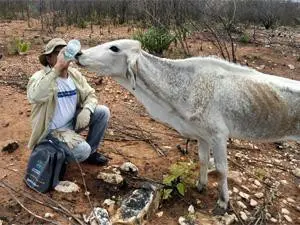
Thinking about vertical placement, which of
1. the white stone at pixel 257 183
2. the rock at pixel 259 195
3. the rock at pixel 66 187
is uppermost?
the rock at pixel 66 187

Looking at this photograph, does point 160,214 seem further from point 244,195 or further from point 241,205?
point 244,195

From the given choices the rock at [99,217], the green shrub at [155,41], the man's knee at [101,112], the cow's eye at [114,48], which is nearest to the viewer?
the rock at [99,217]

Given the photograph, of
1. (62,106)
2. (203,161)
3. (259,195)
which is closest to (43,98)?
(62,106)

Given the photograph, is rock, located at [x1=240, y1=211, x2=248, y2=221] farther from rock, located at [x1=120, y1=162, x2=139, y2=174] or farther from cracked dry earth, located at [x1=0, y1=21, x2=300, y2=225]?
rock, located at [x1=120, y1=162, x2=139, y2=174]

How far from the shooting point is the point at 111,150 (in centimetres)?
560

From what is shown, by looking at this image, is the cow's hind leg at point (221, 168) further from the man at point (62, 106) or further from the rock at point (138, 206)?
the man at point (62, 106)

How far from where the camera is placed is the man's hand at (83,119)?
4699mm

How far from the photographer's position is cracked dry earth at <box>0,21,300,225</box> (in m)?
4.44

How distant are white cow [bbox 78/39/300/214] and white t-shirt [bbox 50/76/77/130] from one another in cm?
56

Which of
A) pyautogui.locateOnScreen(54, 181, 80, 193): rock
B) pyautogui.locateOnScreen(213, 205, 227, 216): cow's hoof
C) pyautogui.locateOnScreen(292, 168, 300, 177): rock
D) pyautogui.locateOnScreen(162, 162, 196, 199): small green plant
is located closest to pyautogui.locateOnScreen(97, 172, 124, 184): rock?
pyautogui.locateOnScreen(54, 181, 80, 193): rock

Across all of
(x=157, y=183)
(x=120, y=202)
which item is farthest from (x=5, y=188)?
(x=157, y=183)

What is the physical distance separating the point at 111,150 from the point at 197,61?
1761mm

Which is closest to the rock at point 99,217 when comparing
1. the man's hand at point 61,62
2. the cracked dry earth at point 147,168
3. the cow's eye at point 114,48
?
the cracked dry earth at point 147,168

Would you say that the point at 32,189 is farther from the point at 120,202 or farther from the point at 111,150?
the point at 111,150
